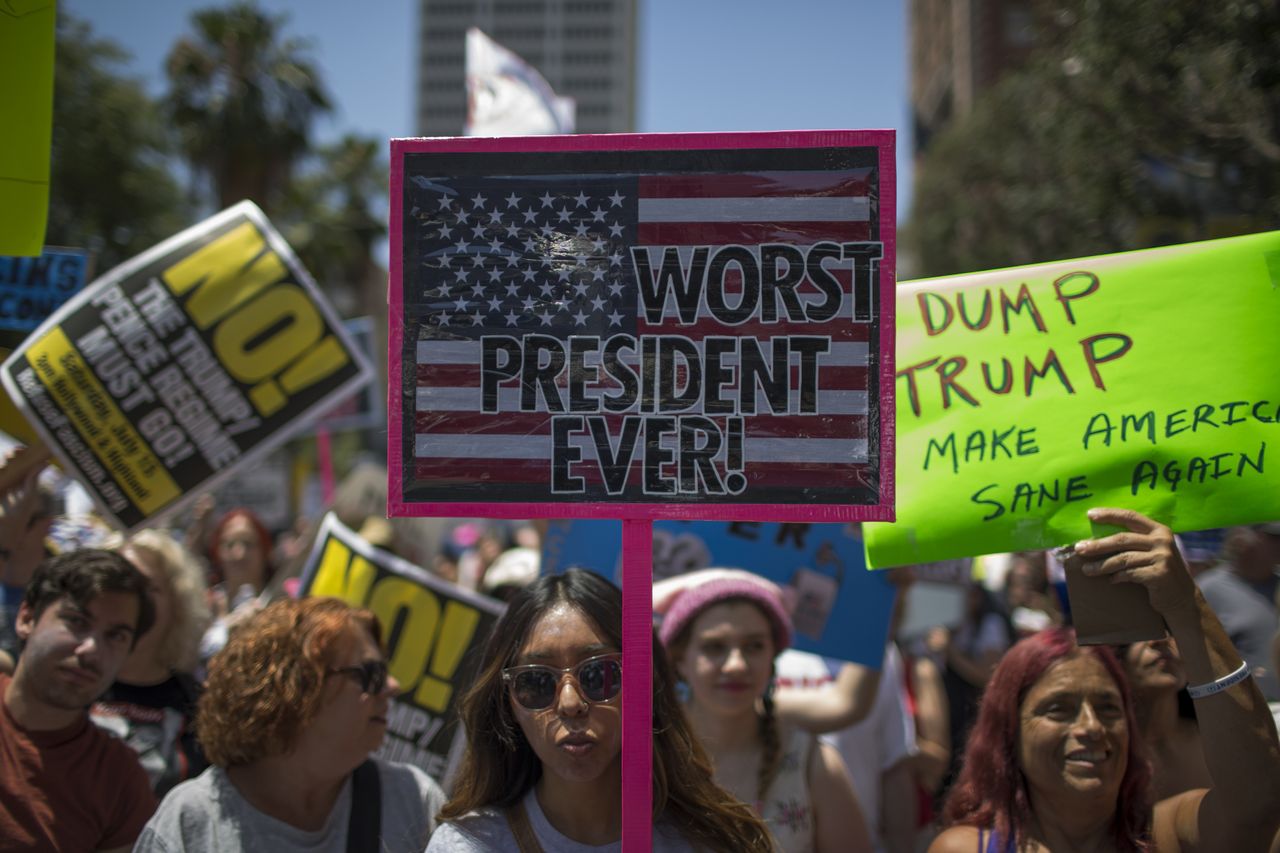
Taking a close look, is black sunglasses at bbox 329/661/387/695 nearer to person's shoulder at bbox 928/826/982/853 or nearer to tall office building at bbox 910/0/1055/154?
person's shoulder at bbox 928/826/982/853

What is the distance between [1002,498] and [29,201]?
2.55m

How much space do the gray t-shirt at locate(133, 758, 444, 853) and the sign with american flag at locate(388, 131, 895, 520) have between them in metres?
0.96

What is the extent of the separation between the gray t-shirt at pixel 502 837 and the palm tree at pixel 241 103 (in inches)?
854

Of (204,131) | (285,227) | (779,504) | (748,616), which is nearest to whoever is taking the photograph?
(779,504)

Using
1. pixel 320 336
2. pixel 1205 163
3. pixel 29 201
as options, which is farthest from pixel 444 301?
pixel 1205 163

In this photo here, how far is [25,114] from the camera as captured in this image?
3.17 m

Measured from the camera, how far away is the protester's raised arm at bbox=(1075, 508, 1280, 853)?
2455 mm

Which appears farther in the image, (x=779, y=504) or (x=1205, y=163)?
(x=1205, y=163)

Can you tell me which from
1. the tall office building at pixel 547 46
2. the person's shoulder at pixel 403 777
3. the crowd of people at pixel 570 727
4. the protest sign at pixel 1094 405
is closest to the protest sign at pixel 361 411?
the crowd of people at pixel 570 727

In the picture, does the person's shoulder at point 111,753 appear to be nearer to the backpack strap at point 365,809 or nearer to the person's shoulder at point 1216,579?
the backpack strap at point 365,809

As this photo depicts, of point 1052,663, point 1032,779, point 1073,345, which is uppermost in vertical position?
point 1073,345

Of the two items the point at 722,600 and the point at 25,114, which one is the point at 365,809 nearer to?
the point at 722,600

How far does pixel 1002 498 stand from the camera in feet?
9.48

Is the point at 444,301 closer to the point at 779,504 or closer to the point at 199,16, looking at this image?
the point at 779,504
